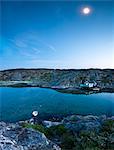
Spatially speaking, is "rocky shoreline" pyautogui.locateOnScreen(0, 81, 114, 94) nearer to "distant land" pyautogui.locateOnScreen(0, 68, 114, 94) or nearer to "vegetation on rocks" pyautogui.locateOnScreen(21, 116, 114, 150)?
"distant land" pyautogui.locateOnScreen(0, 68, 114, 94)

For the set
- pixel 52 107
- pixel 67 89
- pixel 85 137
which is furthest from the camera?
pixel 67 89

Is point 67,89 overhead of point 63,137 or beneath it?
beneath

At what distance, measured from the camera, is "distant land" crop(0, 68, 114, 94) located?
34.5ft

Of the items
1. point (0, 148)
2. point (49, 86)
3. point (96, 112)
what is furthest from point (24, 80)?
point (0, 148)

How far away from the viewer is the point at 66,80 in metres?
11.5

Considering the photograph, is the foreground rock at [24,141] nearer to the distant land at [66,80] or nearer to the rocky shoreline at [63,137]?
the rocky shoreline at [63,137]

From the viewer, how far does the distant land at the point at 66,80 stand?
10.5 metres

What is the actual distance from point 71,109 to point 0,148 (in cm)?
541

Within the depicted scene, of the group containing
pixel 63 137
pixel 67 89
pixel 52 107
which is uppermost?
pixel 63 137

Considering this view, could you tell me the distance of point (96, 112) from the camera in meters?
7.10

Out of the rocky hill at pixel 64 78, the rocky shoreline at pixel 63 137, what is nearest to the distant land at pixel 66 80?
the rocky hill at pixel 64 78

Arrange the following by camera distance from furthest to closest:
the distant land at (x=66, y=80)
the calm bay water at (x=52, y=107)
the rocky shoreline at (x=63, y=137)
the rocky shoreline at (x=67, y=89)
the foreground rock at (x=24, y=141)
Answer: the distant land at (x=66, y=80), the rocky shoreline at (x=67, y=89), the calm bay water at (x=52, y=107), the rocky shoreline at (x=63, y=137), the foreground rock at (x=24, y=141)

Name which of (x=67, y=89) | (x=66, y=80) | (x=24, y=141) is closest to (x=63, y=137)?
(x=24, y=141)

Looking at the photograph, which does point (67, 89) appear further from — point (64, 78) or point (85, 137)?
point (85, 137)
